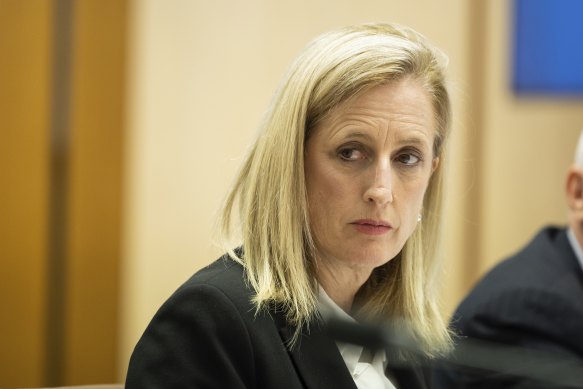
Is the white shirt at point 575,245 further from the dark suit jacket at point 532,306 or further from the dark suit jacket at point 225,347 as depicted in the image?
the dark suit jacket at point 225,347

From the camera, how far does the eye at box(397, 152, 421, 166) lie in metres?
1.63

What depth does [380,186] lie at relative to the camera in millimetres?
1562

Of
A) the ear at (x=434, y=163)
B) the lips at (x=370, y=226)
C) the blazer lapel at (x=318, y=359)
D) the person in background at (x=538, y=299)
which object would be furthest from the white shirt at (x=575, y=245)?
the blazer lapel at (x=318, y=359)

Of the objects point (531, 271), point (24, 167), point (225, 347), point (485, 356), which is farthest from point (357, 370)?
point (24, 167)

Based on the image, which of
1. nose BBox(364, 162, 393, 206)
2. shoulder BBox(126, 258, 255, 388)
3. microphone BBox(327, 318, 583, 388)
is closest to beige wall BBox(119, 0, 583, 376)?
nose BBox(364, 162, 393, 206)

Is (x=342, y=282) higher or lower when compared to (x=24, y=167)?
higher

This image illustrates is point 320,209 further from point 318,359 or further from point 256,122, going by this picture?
point 256,122

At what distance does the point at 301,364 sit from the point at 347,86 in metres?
0.49

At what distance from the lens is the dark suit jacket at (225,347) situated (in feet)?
4.44

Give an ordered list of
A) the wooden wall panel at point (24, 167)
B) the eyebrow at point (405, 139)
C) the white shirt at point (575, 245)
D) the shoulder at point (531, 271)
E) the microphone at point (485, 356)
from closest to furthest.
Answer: the microphone at point (485, 356)
the eyebrow at point (405, 139)
the shoulder at point (531, 271)
the white shirt at point (575, 245)
the wooden wall panel at point (24, 167)

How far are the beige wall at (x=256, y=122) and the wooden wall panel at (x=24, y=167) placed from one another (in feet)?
1.39

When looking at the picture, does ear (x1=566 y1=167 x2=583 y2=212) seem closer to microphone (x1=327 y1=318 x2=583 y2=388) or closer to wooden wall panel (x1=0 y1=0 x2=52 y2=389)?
microphone (x1=327 y1=318 x2=583 y2=388)

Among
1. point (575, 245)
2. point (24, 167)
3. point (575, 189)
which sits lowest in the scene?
point (24, 167)

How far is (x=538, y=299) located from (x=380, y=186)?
86 cm
